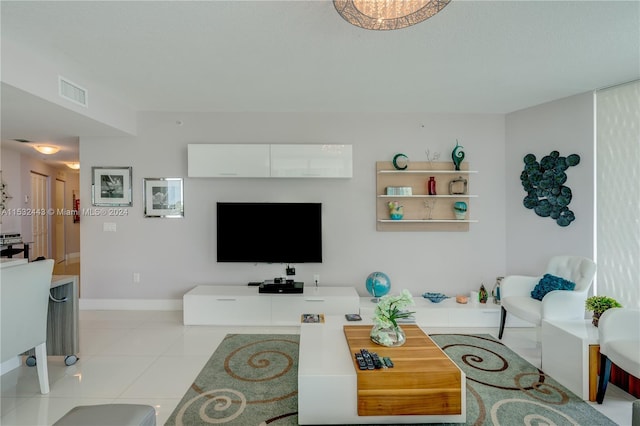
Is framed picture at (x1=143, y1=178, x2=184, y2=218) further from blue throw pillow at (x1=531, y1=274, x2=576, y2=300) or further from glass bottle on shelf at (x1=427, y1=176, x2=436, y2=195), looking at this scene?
blue throw pillow at (x1=531, y1=274, x2=576, y2=300)

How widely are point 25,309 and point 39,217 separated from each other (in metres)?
5.67

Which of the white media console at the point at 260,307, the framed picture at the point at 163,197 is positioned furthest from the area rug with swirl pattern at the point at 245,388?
the framed picture at the point at 163,197

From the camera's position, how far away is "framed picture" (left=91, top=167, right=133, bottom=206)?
398 centimetres

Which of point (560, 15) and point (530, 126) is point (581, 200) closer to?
point (530, 126)

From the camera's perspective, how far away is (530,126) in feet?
12.4

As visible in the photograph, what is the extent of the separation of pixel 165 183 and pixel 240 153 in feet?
3.67

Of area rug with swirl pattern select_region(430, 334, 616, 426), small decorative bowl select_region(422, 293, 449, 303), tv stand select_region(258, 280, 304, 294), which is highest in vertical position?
tv stand select_region(258, 280, 304, 294)

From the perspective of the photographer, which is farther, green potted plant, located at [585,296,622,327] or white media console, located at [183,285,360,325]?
white media console, located at [183,285,360,325]

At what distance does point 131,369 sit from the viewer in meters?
2.53

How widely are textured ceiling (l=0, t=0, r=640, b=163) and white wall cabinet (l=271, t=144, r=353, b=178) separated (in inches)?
21.7

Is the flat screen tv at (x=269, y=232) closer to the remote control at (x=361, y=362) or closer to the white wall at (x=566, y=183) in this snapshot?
the remote control at (x=361, y=362)

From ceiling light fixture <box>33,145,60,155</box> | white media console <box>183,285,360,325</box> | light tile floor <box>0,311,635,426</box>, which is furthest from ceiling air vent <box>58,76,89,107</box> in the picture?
ceiling light fixture <box>33,145,60,155</box>

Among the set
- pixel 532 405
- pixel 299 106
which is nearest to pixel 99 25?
pixel 299 106

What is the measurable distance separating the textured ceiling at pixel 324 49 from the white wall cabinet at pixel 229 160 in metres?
0.55
